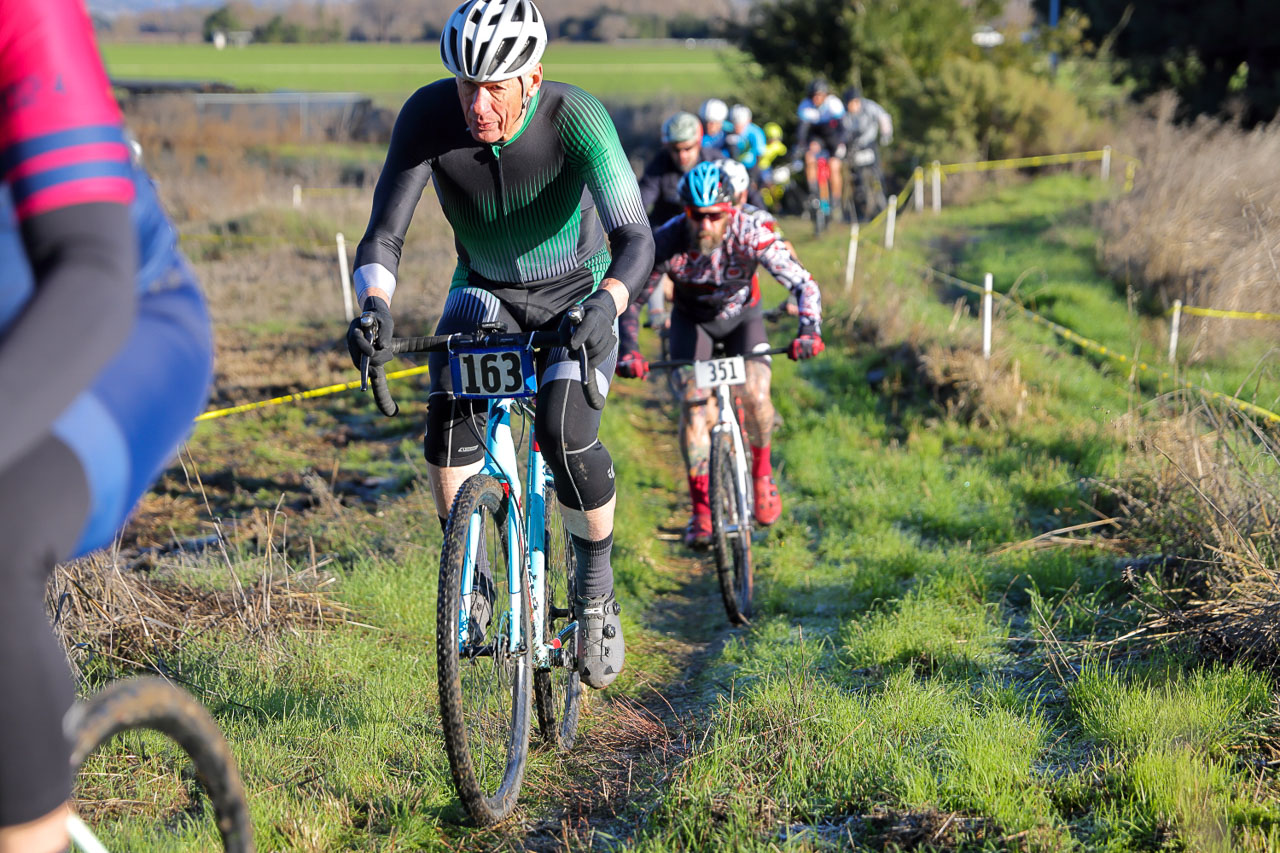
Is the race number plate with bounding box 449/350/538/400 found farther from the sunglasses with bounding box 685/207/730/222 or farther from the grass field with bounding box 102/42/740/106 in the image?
the grass field with bounding box 102/42/740/106

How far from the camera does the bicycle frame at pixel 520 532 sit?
3.66 meters

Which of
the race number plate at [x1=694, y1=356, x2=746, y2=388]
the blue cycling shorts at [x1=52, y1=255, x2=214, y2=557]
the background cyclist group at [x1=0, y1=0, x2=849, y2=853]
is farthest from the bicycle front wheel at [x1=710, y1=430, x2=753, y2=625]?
the blue cycling shorts at [x1=52, y1=255, x2=214, y2=557]

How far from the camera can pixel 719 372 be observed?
632 cm

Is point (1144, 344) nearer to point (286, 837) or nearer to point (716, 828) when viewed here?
point (716, 828)

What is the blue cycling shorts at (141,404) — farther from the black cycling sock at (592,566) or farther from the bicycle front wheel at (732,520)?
the bicycle front wheel at (732,520)

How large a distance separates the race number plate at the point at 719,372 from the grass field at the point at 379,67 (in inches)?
1673

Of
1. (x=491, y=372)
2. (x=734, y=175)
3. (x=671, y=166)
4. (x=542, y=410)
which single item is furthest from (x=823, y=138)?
(x=491, y=372)

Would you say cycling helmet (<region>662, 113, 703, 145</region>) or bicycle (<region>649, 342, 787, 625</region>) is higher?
cycling helmet (<region>662, 113, 703, 145</region>)

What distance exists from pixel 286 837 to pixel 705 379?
11.7 ft

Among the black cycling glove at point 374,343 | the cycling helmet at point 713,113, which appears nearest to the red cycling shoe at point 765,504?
the black cycling glove at point 374,343

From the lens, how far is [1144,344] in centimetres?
1038

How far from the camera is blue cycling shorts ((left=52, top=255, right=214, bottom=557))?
1.85 meters

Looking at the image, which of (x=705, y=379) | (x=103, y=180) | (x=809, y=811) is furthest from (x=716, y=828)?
(x=705, y=379)

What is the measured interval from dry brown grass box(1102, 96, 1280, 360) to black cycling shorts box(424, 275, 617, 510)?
6843 mm
